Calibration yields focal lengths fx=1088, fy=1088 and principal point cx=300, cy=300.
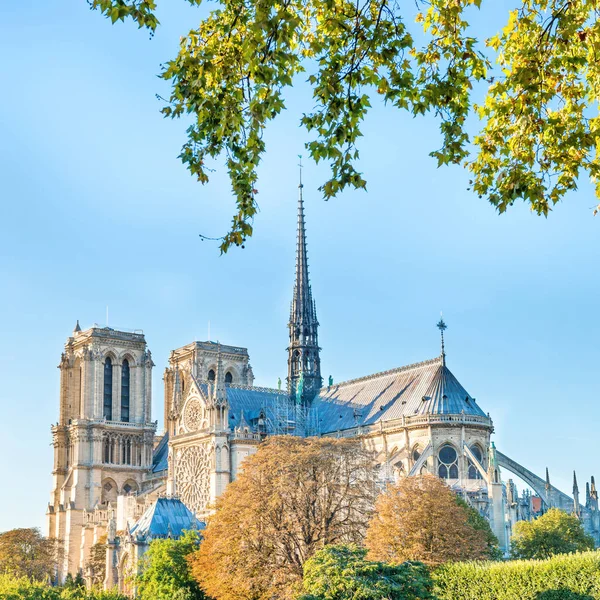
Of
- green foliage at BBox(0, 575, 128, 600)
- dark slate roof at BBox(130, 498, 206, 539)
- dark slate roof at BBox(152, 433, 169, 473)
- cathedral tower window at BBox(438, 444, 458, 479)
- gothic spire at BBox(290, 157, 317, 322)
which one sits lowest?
green foliage at BBox(0, 575, 128, 600)

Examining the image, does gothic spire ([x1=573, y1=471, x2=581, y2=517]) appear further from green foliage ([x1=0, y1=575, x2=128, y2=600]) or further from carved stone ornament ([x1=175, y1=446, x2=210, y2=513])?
green foliage ([x1=0, y1=575, x2=128, y2=600])

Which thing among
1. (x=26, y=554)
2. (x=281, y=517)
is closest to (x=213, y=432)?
(x=26, y=554)

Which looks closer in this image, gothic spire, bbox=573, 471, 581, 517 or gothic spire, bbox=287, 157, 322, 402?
gothic spire, bbox=573, 471, 581, 517

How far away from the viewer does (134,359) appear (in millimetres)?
105438

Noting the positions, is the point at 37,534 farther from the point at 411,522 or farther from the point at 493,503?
the point at 411,522

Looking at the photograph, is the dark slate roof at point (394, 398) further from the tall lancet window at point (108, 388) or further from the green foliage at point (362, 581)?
the green foliage at point (362, 581)

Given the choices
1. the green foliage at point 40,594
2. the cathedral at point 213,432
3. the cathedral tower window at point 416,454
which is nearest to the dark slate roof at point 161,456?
the cathedral at point 213,432

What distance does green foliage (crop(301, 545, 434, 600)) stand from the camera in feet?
119

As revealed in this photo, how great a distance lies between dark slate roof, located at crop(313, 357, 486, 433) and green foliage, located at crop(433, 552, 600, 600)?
35898 mm

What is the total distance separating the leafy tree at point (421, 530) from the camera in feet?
145

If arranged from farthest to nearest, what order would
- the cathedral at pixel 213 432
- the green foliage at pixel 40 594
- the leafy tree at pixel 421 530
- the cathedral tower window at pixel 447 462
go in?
the cathedral tower window at pixel 447 462
the cathedral at pixel 213 432
the green foliage at pixel 40 594
the leafy tree at pixel 421 530

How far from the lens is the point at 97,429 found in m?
101

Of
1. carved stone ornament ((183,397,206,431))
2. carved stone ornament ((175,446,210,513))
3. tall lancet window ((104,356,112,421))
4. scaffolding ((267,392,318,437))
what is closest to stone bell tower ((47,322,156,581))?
tall lancet window ((104,356,112,421))

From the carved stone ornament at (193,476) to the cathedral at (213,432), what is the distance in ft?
0.43
